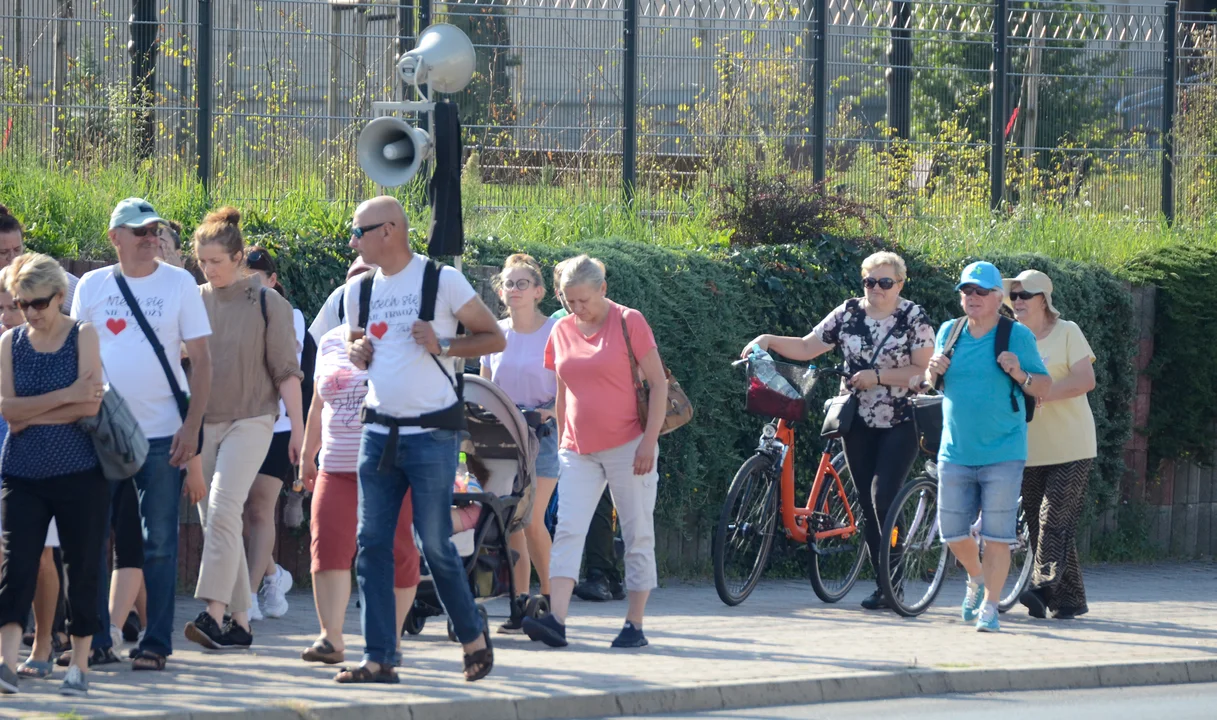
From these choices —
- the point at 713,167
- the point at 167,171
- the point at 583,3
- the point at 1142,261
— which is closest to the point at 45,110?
the point at 167,171

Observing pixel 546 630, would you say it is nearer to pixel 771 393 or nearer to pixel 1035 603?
pixel 771 393

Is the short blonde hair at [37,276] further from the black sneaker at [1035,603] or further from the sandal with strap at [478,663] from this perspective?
the black sneaker at [1035,603]

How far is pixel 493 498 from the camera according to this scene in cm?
887

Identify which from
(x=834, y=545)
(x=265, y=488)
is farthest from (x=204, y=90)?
(x=834, y=545)

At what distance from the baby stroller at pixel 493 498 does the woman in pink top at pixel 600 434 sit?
257 mm

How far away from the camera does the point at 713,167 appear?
50.5 ft

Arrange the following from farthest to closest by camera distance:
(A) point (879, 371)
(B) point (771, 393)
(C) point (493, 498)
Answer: (B) point (771, 393)
(A) point (879, 371)
(C) point (493, 498)

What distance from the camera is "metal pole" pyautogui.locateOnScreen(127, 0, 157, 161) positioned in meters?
13.6

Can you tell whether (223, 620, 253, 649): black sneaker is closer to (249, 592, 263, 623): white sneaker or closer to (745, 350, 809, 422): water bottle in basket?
(249, 592, 263, 623): white sneaker

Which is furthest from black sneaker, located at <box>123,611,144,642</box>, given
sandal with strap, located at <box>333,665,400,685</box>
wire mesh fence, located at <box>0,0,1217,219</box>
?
wire mesh fence, located at <box>0,0,1217,219</box>

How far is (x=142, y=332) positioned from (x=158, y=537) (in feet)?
3.03

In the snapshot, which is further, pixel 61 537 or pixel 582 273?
pixel 582 273

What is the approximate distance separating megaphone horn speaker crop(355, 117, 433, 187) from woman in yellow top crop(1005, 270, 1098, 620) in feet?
11.7

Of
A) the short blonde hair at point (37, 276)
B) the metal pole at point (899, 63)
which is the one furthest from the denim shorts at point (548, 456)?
the metal pole at point (899, 63)
